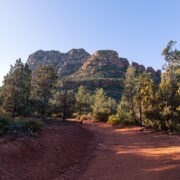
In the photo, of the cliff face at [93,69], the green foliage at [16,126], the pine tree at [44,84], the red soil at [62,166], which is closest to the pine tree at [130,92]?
the cliff face at [93,69]

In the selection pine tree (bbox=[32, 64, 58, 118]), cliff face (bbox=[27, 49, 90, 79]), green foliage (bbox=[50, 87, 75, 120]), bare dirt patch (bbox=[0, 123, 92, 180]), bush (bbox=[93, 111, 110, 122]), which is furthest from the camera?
cliff face (bbox=[27, 49, 90, 79])

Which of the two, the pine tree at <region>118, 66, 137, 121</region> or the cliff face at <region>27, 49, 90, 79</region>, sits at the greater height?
the cliff face at <region>27, 49, 90, 79</region>

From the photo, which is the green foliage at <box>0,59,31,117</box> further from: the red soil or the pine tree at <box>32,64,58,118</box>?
the red soil

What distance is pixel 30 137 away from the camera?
6.31m

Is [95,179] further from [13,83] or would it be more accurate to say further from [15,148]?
[13,83]

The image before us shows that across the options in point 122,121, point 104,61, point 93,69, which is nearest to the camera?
point 122,121

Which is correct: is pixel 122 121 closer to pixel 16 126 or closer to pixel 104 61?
pixel 16 126

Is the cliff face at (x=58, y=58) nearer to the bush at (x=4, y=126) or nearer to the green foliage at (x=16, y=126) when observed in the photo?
the green foliage at (x=16, y=126)

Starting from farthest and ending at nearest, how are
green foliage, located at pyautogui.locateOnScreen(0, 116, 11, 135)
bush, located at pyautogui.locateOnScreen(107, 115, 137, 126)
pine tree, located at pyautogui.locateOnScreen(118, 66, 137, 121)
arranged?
bush, located at pyautogui.locateOnScreen(107, 115, 137, 126) → pine tree, located at pyautogui.locateOnScreen(118, 66, 137, 121) → green foliage, located at pyautogui.locateOnScreen(0, 116, 11, 135)

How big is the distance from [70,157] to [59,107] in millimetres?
12520

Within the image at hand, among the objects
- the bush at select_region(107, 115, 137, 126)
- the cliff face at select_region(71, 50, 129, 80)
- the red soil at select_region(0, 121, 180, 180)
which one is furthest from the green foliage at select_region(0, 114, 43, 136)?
the cliff face at select_region(71, 50, 129, 80)

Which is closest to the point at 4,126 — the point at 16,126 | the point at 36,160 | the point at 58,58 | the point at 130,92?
the point at 16,126

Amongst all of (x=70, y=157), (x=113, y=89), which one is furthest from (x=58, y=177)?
(x=113, y=89)

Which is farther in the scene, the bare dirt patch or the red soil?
the bare dirt patch
